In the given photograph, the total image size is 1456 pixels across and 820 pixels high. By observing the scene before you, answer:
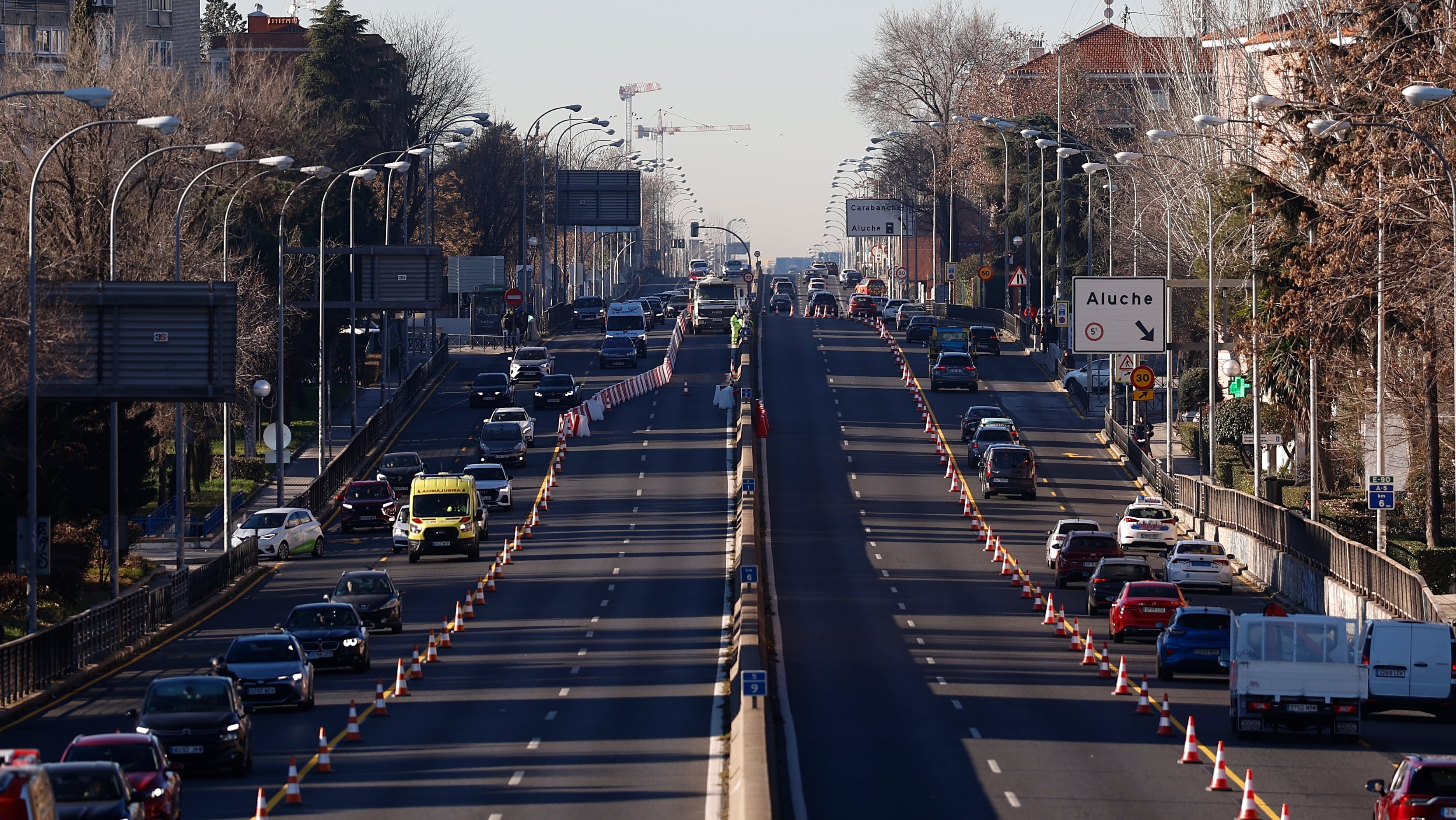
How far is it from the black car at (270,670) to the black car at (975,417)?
42.0 m

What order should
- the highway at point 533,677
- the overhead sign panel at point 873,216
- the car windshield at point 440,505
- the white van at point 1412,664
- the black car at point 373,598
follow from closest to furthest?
the highway at point 533,677 → the white van at point 1412,664 → the black car at point 373,598 → the car windshield at point 440,505 → the overhead sign panel at point 873,216

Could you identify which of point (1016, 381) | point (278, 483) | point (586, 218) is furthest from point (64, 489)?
point (586, 218)

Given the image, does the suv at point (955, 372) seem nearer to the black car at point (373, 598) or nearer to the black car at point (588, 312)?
the black car at point (588, 312)

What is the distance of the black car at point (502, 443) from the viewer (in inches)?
2527

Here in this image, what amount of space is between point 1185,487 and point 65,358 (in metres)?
33.0

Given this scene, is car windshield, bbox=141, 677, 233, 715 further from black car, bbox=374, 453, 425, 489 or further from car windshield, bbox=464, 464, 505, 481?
black car, bbox=374, 453, 425, 489

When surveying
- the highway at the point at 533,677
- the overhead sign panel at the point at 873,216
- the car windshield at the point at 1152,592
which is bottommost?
the highway at the point at 533,677

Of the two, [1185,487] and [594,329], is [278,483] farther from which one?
[594,329]

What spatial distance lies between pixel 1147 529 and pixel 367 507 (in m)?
22.0

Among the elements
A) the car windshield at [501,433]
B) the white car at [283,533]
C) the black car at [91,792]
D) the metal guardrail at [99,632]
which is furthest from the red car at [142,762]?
the car windshield at [501,433]

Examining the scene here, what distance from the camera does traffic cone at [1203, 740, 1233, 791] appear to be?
74.7 ft

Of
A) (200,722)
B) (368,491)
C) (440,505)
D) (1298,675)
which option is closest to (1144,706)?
(1298,675)

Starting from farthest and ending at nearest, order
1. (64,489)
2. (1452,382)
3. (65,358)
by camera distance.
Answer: (64,489) < (1452,382) < (65,358)

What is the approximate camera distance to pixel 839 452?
67.5 m
